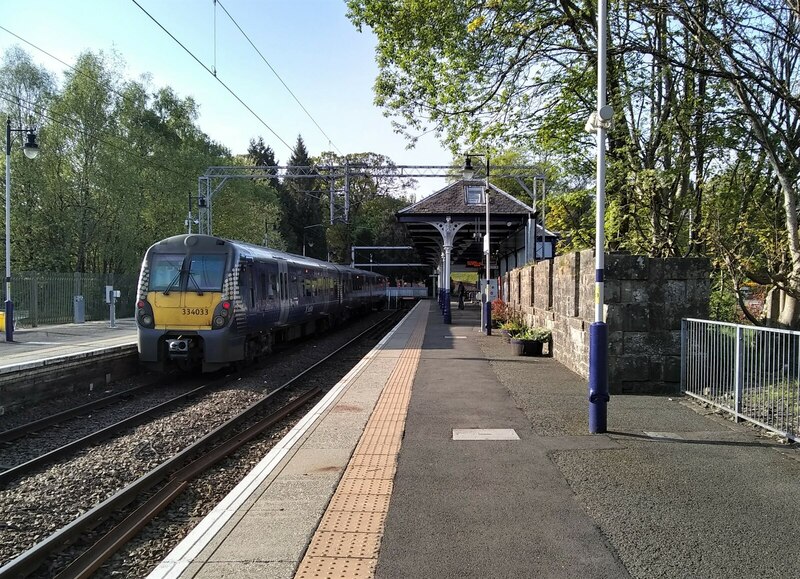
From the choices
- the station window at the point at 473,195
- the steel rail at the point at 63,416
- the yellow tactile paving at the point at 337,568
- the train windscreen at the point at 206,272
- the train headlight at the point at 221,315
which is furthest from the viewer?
the station window at the point at 473,195

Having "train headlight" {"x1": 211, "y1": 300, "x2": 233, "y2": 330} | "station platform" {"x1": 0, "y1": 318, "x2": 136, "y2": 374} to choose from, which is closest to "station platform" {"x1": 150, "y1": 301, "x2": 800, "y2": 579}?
"train headlight" {"x1": 211, "y1": 300, "x2": 233, "y2": 330}

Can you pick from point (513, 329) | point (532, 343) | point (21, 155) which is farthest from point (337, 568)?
point (21, 155)

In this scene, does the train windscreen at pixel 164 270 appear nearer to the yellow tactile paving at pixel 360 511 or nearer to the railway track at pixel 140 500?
the railway track at pixel 140 500

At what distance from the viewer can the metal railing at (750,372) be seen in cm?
662

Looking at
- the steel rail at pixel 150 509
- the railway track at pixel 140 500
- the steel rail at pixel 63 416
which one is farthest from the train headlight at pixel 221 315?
the steel rail at pixel 150 509

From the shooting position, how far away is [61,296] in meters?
25.8

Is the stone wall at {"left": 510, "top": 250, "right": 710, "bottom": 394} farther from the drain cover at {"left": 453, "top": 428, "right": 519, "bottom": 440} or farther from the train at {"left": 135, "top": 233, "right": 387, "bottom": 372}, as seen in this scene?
the train at {"left": 135, "top": 233, "right": 387, "bottom": 372}

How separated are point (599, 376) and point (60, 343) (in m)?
16.1

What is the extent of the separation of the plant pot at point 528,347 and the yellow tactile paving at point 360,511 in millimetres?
6846

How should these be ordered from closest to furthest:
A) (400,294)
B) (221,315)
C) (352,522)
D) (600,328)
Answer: (352,522), (600,328), (221,315), (400,294)

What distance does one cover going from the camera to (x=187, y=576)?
367 cm

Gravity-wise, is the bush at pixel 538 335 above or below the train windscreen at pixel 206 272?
below

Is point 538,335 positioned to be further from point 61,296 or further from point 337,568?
point 61,296

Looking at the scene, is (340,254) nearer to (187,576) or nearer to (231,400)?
Result: (231,400)
